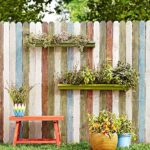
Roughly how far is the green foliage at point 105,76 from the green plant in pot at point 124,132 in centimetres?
57

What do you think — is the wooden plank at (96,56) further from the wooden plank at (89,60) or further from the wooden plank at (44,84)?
the wooden plank at (44,84)

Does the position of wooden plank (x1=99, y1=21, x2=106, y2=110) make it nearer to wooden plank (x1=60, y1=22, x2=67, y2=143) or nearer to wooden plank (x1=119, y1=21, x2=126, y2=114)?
wooden plank (x1=119, y1=21, x2=126, y2=114)

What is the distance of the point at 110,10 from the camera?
17.1 meters

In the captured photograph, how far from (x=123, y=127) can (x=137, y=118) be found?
56 centimetres

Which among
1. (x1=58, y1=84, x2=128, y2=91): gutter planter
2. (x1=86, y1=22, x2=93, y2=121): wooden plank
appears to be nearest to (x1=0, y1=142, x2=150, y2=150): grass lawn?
(x1=86, y1=22, x2=93, y2=121): wooden plank

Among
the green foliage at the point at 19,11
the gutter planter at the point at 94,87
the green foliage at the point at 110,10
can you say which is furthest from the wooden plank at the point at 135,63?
the green foliage at the point at 19,11

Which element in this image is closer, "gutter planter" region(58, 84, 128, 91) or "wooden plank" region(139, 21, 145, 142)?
"gutter planter" region(58, 84, 128, 91)

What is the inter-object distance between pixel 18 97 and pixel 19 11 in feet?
28.0

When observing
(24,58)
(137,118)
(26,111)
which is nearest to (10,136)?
(26,111)

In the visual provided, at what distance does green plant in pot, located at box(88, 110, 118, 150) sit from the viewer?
27.3ft

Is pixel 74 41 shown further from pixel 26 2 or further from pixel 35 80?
pixel 26 2

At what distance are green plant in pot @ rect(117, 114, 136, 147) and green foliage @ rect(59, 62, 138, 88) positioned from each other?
574 millimetres

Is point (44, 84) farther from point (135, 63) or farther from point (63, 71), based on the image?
point (135, 63)

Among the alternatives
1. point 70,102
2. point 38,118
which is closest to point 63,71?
point 70,102
